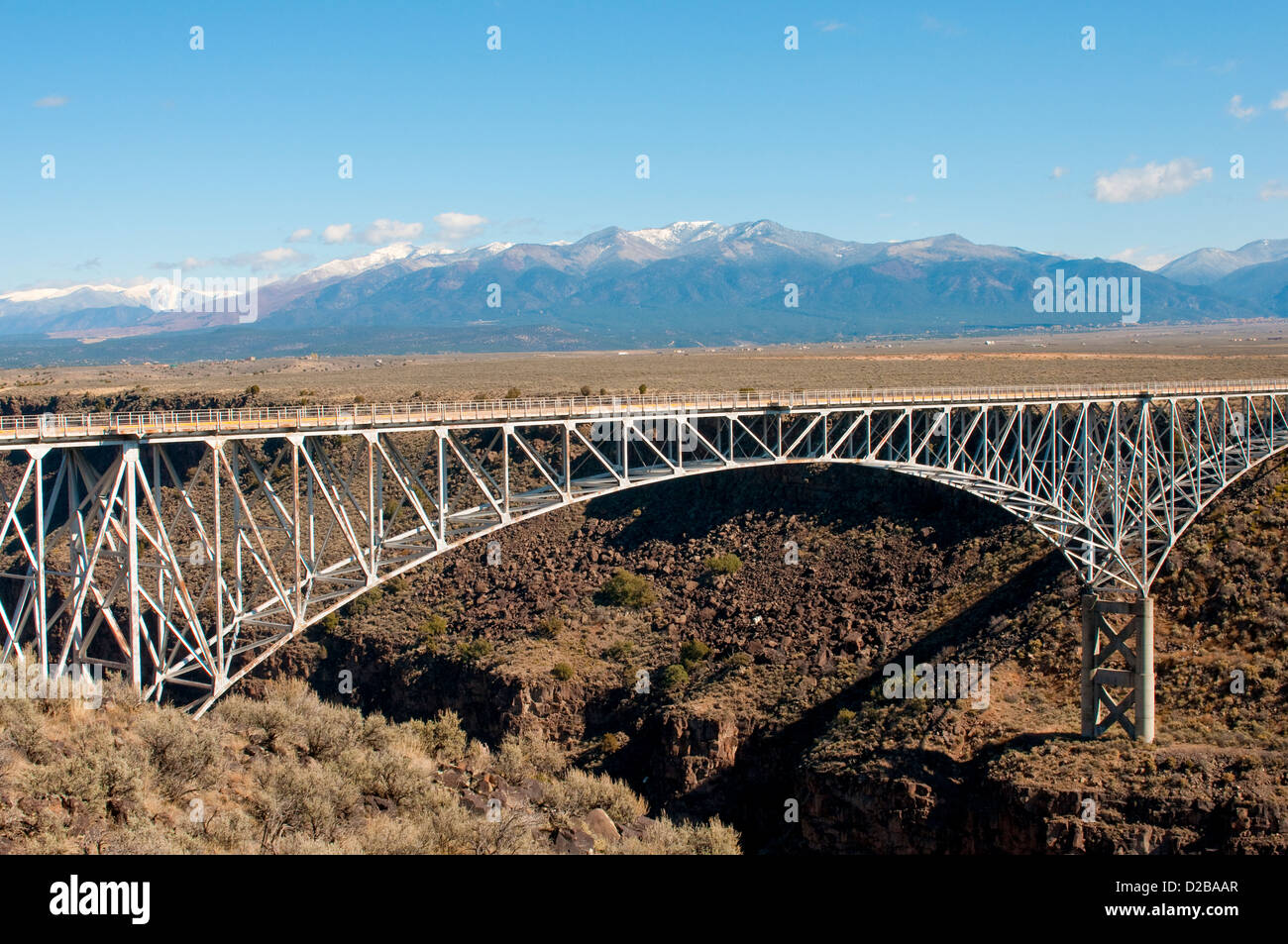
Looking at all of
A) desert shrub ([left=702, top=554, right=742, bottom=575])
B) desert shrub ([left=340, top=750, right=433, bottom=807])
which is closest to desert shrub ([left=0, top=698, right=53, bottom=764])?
desert shrub ([left=340, top=750, right=433, bottom=807])

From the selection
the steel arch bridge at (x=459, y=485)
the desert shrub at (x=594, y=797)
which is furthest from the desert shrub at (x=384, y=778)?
the desert shrub at (x=594, y=797)

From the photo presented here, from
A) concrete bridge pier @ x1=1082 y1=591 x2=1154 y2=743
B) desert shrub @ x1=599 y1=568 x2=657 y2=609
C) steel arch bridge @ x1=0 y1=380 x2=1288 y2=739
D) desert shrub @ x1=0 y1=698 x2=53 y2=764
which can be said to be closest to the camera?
desert shrub @ x1=0 y1=698 x2=53 y2=764

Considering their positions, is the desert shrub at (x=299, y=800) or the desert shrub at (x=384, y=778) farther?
the desert shrub at (x=384, y=778)

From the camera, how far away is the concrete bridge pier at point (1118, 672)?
41.1 meters

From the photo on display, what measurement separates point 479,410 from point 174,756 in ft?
49.1

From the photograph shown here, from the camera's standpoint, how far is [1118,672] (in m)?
41.3

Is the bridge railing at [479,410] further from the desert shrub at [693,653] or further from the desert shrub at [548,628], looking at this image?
the desert shrub at [548,628]

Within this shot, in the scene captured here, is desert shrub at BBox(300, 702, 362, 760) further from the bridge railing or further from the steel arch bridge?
the bridge railing

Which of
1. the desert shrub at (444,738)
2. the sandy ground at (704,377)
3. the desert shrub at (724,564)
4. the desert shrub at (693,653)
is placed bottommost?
the desert shrub at (444,738)

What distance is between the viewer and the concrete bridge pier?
41.1 m

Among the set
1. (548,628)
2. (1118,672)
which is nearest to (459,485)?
(548,628)

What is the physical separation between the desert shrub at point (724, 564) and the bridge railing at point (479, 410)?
1131 centimetres

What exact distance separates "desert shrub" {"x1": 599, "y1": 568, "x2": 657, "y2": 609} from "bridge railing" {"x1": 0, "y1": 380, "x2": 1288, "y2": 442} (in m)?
12.6
